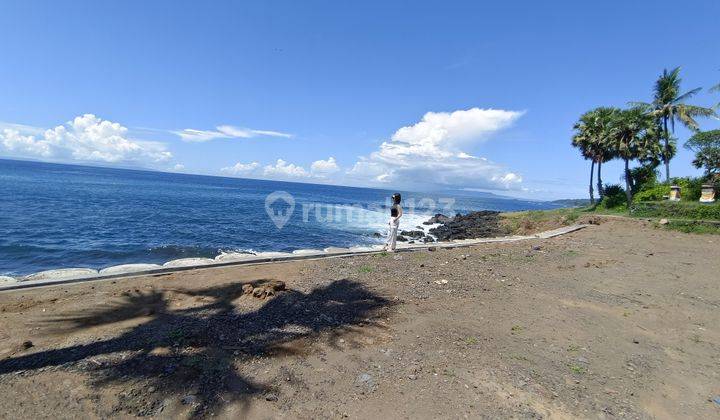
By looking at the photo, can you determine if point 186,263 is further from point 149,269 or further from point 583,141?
point 583,141

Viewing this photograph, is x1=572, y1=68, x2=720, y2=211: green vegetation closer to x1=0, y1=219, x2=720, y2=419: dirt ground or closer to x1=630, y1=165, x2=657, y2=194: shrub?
x1=630, y1=165, x2=657, y2=194: shrub

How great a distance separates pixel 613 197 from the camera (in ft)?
103

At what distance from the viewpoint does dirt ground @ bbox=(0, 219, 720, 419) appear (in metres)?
3.90

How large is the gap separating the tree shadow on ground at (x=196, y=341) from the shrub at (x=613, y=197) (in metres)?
31.4

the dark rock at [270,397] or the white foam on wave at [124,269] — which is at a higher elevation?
the white foam on wave at [124,269]

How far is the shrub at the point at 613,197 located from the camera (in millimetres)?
30125

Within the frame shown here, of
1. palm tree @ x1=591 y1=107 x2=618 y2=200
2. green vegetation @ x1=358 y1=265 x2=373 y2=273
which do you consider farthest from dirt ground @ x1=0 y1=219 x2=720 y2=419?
palm tree @ x1=591 y1=107 x2=618 y2=200

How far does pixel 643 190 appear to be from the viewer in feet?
97.2

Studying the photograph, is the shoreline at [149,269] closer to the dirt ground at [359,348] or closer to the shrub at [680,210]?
the dirt ground at [359,348]

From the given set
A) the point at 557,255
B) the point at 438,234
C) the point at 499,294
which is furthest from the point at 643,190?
the point at 499,294

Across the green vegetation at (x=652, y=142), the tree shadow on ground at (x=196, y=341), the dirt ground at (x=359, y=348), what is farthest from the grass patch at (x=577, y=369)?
the green vegetation at (x=652, y=142)

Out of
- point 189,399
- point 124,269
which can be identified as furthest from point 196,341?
point 124,269

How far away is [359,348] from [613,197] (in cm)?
3482

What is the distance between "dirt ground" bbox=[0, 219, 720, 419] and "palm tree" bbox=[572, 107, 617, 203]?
28.8 metres
